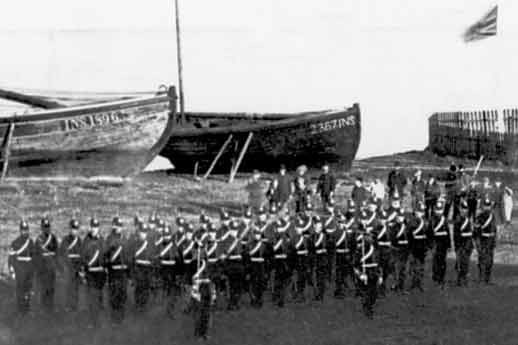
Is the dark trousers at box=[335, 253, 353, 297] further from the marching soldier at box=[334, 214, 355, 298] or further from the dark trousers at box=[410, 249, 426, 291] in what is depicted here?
the dark trousers at box=[410, 249, 426, 291]

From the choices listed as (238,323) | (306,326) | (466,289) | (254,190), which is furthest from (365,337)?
(254,190)

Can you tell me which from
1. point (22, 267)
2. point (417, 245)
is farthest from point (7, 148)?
point (417, 245)

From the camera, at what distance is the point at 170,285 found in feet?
46.4

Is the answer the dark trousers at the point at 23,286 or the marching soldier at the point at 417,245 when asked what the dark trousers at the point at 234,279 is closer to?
the dark trousers at the point at 23,286

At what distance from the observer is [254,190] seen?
21.1 m

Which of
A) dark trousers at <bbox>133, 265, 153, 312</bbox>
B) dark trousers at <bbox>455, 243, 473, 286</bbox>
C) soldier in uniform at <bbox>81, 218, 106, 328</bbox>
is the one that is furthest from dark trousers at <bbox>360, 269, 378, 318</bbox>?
soldier in uniform at <bbox>81, 218, 106, 328</bbox>

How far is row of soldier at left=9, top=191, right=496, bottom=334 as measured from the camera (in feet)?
45.1

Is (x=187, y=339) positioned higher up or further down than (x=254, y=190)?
further down

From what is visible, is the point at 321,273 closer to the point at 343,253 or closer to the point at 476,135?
the point at 343,253

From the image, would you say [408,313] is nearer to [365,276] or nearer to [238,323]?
[365,276]

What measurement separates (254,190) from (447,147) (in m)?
13.5

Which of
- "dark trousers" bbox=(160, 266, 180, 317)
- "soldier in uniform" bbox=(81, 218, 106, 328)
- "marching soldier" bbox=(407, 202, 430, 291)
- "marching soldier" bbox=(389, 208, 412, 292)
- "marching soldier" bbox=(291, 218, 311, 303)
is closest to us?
"soldier in uniform" bbox=(81, 218, 106, 328)

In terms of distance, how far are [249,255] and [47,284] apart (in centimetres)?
315

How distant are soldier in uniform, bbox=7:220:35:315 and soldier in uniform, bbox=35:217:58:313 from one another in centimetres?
22
